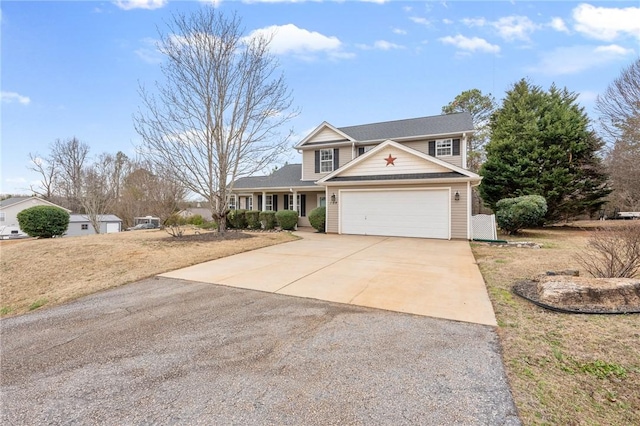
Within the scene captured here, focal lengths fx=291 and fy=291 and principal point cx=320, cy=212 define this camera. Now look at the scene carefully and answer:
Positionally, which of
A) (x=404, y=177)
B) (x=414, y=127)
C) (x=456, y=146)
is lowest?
(x=404, y=177)

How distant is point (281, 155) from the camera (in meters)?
13.4

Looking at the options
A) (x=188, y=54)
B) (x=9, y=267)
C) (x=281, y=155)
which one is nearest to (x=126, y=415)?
(x=9, y=267)

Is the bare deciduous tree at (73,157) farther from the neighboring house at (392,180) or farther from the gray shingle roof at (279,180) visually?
the neighboring house at (392,180)

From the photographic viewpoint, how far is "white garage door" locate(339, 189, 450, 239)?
40.2 feet

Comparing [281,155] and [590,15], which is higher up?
[590,15]

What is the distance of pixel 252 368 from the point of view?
2707 millimetres

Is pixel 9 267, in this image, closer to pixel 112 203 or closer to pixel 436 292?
pixel 436 292

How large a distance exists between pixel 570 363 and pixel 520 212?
11.4 meters

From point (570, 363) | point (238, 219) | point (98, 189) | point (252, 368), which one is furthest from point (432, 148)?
point (98, 189)

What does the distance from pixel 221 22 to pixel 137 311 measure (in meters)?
12.1

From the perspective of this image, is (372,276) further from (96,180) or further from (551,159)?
(96,180)

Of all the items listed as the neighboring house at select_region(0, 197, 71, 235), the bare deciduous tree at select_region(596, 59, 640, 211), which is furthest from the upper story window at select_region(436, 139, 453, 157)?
the neighboring house at select_region(0, 197, 71, 235)

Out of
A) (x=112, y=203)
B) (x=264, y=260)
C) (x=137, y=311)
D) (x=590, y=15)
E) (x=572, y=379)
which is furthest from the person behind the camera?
(x=112, y=203)

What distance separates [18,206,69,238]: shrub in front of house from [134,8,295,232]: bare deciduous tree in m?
7.75
